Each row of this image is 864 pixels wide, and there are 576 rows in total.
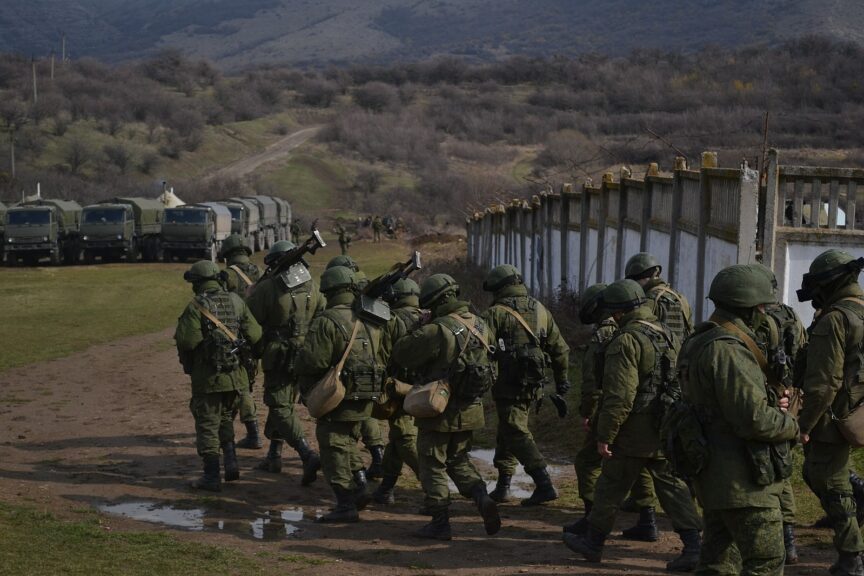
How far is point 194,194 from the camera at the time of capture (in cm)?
6581

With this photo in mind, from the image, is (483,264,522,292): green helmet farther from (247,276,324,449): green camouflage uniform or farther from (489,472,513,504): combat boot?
(247,276,324,449): green camouflage uniform

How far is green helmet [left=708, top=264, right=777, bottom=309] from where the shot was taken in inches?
248

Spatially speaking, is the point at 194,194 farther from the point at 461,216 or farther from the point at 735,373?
the point at 735,373

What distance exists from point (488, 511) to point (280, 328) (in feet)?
10.9

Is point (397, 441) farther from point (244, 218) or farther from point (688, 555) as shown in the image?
point (244, 218)

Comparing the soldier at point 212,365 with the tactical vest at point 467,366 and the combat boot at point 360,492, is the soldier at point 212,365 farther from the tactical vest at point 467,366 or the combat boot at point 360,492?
the tactical vest at point 467,366

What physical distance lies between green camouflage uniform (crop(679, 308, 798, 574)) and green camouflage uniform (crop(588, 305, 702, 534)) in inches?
56.4

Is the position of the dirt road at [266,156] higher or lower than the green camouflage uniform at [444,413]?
higher

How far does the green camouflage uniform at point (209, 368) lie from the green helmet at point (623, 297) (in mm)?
3853

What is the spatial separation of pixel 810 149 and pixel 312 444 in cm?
3718

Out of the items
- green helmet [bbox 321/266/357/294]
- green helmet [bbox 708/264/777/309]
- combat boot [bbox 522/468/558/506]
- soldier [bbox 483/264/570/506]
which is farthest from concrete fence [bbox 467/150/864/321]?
green helmet [bbox 708/264/777/309]

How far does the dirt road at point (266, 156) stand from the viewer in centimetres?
7831

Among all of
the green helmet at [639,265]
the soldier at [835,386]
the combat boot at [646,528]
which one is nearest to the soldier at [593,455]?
the combat boot at [646,528]

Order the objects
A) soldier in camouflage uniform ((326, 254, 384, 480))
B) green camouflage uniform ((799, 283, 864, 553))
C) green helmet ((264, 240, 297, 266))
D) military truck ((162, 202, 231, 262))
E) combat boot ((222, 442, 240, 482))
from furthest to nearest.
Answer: military truck ((162, 202, 231, 262))
green helmet ((264, 240, 297, 266))
combat boot ((222, 442, 240, 482))
soldier in camouflage uniform ((326, 254, 384, 480))
green camouflage uniform ((799, 283, 864, 553))
